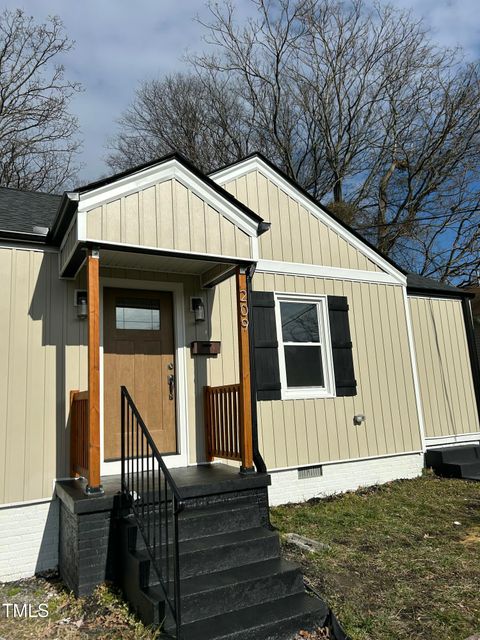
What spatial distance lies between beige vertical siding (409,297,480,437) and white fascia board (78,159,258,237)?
4062 mm

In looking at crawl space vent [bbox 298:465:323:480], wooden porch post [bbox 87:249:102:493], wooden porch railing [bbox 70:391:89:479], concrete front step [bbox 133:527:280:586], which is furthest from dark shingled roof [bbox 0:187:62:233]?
crawl space vent [bbox 298:465:323:480]

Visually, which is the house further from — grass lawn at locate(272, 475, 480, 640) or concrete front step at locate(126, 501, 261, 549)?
grass lawn at locate(272, 475, 480, 640)

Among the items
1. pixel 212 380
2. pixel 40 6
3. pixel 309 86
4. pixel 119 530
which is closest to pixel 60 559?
pixel 119 530

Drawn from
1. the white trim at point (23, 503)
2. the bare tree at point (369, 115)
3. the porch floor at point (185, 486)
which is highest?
the bare tree at point (369, 115)

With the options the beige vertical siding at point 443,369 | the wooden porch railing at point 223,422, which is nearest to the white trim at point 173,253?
the wooden porch railing at point 223,422

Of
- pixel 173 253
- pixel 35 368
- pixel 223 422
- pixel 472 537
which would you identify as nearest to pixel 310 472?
pixel 223 422

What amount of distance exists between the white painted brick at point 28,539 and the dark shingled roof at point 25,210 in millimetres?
2610

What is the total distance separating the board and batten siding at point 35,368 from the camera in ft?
13.9

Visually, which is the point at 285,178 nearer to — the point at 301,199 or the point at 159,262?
the point at 301,199

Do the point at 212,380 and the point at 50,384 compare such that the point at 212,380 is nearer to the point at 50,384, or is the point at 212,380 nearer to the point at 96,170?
the point at 50,384

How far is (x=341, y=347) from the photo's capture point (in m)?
6.27

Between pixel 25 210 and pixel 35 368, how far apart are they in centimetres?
209

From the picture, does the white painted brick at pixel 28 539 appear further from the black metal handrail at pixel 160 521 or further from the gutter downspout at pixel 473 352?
the gutter downspout at pixel 473 352

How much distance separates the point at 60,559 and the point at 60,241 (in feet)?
9.57
